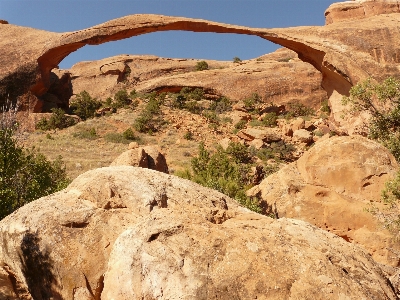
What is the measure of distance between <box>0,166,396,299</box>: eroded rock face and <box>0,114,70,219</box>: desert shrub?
335 cm

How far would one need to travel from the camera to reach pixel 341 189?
9.11m

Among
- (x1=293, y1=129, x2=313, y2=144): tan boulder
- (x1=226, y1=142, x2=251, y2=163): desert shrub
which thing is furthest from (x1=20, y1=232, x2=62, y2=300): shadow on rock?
(x1=293, y1=129, x2=313, y2=144): tan boulder

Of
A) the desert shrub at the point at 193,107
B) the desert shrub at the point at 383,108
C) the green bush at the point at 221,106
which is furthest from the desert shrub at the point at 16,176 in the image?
the green bush at the point at 221,106

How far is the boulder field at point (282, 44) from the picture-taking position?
590 inches

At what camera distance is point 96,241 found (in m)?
4.39

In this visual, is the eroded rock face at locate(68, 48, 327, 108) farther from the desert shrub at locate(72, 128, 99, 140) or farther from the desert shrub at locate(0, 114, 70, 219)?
the desert shrub at locate(0, 114, 70, 219)

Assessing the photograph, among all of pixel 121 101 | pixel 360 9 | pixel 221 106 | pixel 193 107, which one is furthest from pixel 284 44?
Answer: pixel 121 101

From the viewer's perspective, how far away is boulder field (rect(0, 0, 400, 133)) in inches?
590

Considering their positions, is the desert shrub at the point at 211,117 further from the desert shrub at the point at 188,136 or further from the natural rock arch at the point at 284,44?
the natural rock arch at the point at 284,44

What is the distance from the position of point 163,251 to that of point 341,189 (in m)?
6.96

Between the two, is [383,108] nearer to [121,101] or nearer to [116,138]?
[116,138]

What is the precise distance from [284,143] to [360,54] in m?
10.2

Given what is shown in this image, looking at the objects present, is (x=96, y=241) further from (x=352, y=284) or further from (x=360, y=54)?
(x=360, y=54)

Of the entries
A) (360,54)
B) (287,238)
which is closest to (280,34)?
(360,54)
